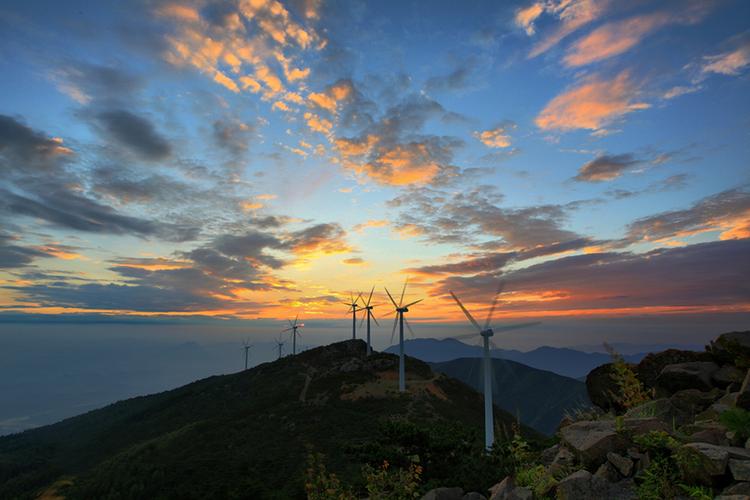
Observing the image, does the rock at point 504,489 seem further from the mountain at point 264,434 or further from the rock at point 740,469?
the mountain at point 264,434

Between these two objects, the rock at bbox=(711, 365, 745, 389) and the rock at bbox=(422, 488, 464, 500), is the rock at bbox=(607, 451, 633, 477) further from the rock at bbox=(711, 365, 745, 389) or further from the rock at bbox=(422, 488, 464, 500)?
the rock at bbox=(711, 365, 745, 389)

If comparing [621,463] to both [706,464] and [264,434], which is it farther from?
[264,434]

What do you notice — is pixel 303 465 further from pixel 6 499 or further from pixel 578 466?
pixel 6 499

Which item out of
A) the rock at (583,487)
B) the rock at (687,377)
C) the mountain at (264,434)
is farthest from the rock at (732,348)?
the mountain at (264,434)

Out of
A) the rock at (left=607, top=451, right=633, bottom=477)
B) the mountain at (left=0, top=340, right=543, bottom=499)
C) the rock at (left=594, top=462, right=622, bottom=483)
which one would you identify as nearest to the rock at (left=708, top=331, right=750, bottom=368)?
the rock at (left=607, top=451, right=633, bottom=477)

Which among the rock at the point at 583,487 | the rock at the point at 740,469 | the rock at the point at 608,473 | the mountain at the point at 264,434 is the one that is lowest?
the mountain at the point at 264,434

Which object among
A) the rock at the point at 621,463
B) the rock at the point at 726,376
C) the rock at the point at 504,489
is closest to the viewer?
the rock at the point at 621,463
